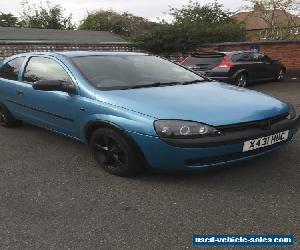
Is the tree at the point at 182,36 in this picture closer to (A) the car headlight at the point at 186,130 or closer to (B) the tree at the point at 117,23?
(A) the car headlight at the point at 186,130

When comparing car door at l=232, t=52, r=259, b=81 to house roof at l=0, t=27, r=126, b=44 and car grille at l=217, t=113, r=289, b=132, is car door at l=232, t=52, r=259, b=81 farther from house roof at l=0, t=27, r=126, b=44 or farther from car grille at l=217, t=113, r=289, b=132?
house roof at l=0, t=27, r=126, b=44

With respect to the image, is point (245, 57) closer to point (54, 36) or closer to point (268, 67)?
point (268, 67)

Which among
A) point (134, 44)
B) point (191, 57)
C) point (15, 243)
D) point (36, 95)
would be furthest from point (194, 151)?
point (134, 44)

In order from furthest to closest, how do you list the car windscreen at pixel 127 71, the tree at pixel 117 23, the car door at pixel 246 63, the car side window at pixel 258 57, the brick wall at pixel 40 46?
1. the tree at pixel 117 23
2. the brick wall at pixel 40 46
3. the car side window at pixel 258 57
4. the car door at pixel 246 63
5. the car windscreen at pixel 127 71

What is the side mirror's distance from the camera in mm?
4449

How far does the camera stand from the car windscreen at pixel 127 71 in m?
4.55

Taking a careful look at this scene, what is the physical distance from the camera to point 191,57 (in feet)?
38.7

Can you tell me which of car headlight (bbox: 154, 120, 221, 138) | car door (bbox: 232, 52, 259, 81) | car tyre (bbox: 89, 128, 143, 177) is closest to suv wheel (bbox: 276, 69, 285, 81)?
car door (bbox: 232, 52, 259, 81)

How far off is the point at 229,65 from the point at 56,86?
7.84 metres

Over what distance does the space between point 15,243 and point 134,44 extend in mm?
15619

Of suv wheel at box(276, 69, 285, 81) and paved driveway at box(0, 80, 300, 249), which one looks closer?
paved driveway at box(0, 80, 300, 249)

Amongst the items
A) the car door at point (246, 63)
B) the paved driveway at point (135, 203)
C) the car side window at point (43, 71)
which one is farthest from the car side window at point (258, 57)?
the car side window at point (43, 71)

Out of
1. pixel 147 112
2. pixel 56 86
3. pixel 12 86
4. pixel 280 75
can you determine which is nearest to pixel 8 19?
pixel 280 75

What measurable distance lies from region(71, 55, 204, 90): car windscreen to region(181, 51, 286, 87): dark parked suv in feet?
19.5
